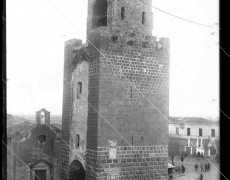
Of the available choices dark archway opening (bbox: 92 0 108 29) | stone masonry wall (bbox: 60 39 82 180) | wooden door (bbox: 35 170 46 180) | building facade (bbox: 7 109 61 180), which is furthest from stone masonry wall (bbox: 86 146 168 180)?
wooden door (bbox: 35 170 46 180)

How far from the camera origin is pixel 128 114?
14.0 metres

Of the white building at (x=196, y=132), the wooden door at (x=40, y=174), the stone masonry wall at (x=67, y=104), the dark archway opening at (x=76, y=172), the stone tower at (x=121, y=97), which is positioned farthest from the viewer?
the wooden door at (x=40, y=174)

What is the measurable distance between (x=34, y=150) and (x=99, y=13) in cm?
1043

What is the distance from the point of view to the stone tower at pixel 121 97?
13.6 meters

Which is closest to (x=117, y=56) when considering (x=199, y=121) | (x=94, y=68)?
(x=94, y=68)

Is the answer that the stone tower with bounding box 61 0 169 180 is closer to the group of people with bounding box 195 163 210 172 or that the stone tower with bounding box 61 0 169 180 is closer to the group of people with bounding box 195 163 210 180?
the group of people with bounding box 195 163 210 180

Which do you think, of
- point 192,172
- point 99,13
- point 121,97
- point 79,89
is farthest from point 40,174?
point 99,13

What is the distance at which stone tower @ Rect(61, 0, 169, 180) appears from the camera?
13578 mm

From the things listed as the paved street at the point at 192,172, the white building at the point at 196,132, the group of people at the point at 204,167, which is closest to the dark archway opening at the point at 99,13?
the white building at the point at 196,132

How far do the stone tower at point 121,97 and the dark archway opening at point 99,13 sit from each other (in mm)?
46

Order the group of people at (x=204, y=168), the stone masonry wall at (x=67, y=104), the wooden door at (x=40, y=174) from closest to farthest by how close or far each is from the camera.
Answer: the stone masonry wall at (x=67, y=104) → the group of people at (x=204, y=168) → the wooden door at (x=40, y=174)

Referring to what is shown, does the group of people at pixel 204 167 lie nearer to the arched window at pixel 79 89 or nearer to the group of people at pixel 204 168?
the group of people at pixel 204 168
